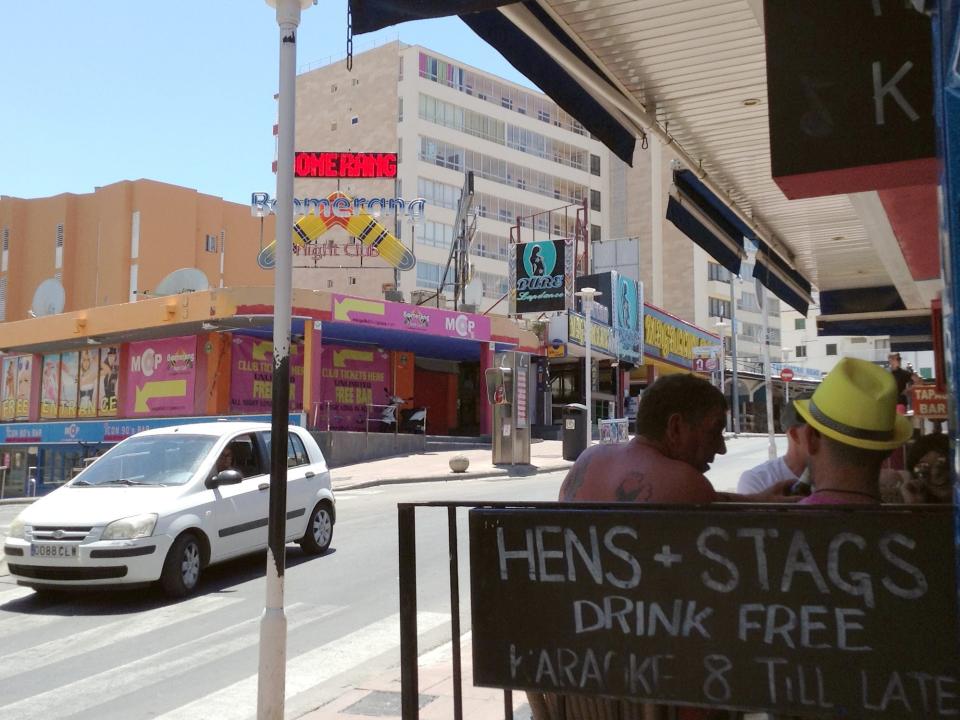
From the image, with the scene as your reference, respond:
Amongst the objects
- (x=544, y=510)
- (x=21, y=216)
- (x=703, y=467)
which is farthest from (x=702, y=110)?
(x=21, y=216)

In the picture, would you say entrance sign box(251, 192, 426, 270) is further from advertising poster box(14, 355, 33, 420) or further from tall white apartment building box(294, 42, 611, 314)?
tall white apartment building box(294, 42, 611, 314)

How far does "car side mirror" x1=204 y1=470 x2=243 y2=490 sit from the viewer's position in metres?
9.39

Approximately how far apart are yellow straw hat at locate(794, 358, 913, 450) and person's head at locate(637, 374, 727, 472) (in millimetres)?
651

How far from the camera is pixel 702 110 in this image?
5.24 metres

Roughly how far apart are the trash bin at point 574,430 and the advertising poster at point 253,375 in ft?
30.2

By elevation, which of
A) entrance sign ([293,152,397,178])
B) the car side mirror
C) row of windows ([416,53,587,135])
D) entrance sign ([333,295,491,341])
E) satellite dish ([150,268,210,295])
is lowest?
the car side mirror

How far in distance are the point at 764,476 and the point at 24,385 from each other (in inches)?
1467

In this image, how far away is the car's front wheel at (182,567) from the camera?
28.9ft

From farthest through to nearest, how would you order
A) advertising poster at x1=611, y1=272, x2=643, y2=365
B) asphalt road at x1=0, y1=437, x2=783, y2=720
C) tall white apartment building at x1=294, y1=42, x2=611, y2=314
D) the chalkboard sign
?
tall white apartment building at x1=294, y1=42, x2=611, y2=314 → advertising poster at x1=611, y1=272, x2=643, y2=365 → asphalt road at x1=0, y1=437, x2=783, y2=720 → the chalkboard sign

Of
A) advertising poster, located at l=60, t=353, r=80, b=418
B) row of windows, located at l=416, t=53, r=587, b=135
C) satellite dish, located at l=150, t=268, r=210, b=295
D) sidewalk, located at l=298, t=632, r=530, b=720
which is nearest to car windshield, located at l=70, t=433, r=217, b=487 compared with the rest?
sidewalk, located at l=298, t=632, r=530, b=720

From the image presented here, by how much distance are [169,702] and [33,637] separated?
2.55 metres

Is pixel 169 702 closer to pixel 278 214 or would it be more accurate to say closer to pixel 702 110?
pixel 278 214

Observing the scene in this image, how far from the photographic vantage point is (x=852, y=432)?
2439 millimetres

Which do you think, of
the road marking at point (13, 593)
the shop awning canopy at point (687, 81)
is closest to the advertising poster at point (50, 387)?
the road marking at point (13, 593)
